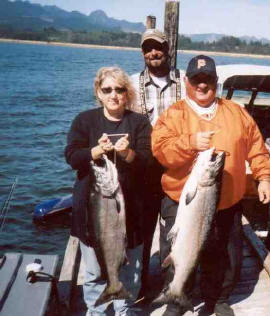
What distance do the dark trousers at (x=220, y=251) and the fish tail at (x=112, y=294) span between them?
458mm

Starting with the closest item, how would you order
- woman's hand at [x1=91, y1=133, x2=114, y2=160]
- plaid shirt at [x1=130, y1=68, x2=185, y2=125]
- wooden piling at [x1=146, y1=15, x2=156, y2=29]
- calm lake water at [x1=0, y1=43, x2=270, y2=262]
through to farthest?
woman's hand at [x1=91, y1=133, x2=114, y2=160], plaid shirt at [x1=130, y1=68, x2=185, y2=125], wooden piling at [x1=146, y1=15, x2=156, y2=29], calm lake water at [x1=0, y1=43, x2=270, y2=262]

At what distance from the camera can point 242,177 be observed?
3588 mm

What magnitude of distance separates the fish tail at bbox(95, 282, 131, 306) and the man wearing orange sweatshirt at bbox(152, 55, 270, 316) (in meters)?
0.40

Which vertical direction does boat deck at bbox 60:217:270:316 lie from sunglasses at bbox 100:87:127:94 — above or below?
below

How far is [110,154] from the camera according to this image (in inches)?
132

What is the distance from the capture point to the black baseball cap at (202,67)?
135 inches

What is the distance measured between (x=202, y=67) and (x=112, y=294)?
2.07 m

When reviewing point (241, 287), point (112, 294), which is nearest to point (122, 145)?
point (112, 294)

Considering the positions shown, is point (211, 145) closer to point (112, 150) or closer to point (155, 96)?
point (112, 150)

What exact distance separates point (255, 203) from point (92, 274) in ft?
22.9

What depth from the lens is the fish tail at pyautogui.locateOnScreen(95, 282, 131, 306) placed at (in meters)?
3.39

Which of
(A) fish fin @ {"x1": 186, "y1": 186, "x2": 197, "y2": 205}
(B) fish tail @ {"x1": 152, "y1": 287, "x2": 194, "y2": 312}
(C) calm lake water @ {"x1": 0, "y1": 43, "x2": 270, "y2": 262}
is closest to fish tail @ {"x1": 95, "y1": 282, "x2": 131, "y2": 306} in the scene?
(B) fish tail @ {"x1": 152, "y1": 287, "x2": 194, "y2": 312}

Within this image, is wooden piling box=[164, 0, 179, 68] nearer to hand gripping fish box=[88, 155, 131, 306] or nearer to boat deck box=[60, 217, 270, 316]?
boat deck box=[60, 217, 270, 316]

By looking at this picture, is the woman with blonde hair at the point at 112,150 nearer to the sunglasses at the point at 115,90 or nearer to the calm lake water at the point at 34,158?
the sunglasses at the point at 115,90
